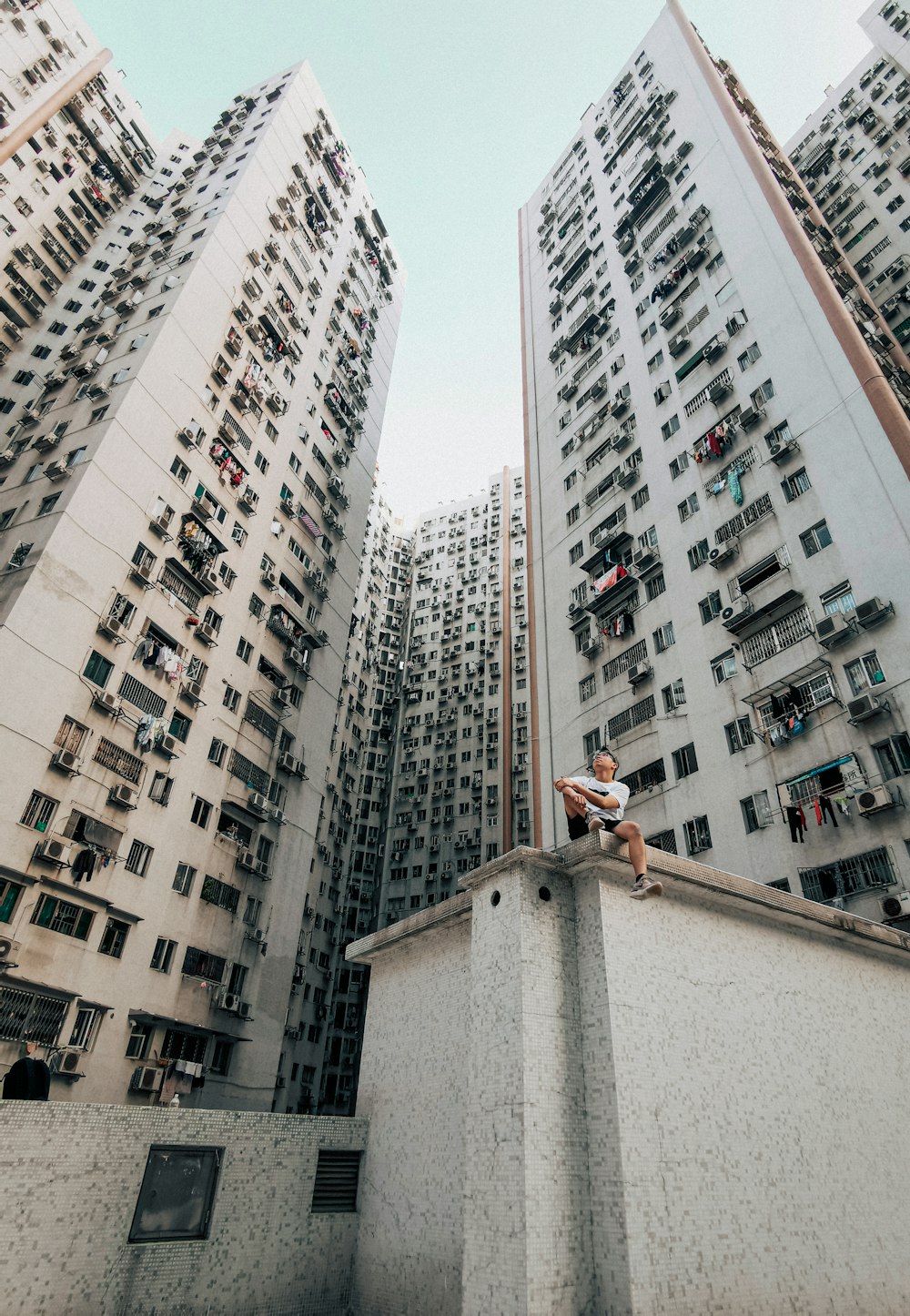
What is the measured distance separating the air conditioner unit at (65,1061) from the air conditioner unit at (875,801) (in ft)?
73.1

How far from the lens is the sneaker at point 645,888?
25.9 ft

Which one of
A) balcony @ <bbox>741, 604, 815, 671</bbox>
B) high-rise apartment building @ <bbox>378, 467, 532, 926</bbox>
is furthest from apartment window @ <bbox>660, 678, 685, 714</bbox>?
high-rise apartment building @ <bbox>378, 467, 532, 926</bbox>

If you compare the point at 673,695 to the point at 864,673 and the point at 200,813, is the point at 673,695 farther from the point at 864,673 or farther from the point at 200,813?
the point at 200,813

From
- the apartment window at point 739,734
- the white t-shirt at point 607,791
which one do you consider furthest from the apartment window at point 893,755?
the white t-shirt at point 607,791

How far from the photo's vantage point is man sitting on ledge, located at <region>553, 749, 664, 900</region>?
26.6 ft

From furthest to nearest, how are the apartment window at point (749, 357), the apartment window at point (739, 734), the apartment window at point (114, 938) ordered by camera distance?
the apartment window at point (749, 357) < the apartment window at point (739, 734) < the apartment window at point (114, 938)

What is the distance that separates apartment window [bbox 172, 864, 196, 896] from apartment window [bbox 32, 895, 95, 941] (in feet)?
11.5

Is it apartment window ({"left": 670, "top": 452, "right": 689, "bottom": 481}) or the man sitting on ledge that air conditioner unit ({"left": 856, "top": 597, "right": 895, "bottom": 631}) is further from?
the man sitting on ledge

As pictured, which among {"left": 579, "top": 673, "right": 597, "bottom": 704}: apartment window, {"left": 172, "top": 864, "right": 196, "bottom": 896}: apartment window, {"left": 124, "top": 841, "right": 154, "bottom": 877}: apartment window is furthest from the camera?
{"left": 579, "top": 673, "right": 597, "bottom": 704}: apartment window

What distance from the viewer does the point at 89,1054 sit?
2062 cm

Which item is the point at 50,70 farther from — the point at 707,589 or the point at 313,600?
the point at 707,589

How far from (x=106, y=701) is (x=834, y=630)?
2260 centimetres

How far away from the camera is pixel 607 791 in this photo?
30.1 feet

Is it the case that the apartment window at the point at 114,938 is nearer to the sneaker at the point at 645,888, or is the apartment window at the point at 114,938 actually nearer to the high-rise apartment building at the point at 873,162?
the sneaker at the point at 645,888
